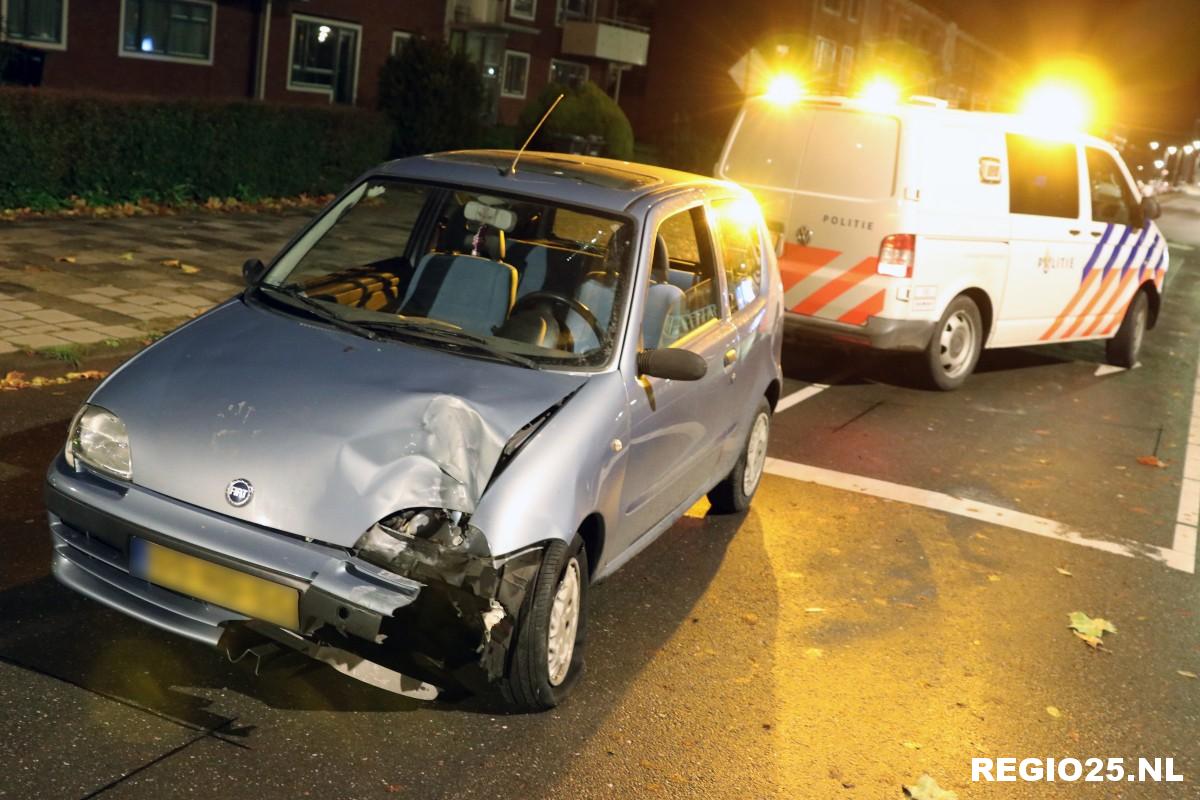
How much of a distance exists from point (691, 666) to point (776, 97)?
21.3 feet

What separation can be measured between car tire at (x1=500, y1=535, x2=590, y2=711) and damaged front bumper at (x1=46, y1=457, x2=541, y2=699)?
0.06m

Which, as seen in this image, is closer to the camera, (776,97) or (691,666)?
(691,666)

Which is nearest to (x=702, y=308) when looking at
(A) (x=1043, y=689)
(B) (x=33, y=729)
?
(A) (x=1043, y=689)

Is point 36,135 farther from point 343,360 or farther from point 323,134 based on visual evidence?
point 343,360

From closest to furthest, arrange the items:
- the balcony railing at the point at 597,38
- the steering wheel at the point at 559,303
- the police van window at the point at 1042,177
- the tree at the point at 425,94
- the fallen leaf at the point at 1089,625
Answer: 1. the steering wheel at the point at 559,303
2. the fallen leaf at the point at 1089,625
3. the police van window at the point at 1042,177
4. the tree at the point at 425,94
5. the balcony railing at the point at 597,38

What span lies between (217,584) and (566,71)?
36322 mm

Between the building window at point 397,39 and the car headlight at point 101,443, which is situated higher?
the building window at point 397,39

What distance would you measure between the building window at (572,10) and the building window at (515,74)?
86.2 inches

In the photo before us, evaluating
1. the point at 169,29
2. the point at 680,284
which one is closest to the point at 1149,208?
the point at 680,284

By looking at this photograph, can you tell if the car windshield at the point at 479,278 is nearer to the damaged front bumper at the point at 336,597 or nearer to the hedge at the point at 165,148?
the damaged front bumper at the point at 336,597

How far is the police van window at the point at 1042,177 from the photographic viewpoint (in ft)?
33.4

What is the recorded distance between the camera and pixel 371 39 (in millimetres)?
27656

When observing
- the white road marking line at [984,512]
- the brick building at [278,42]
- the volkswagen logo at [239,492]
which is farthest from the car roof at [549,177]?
the brick building at [278,42]

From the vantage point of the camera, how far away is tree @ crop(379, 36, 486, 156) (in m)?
22.6
